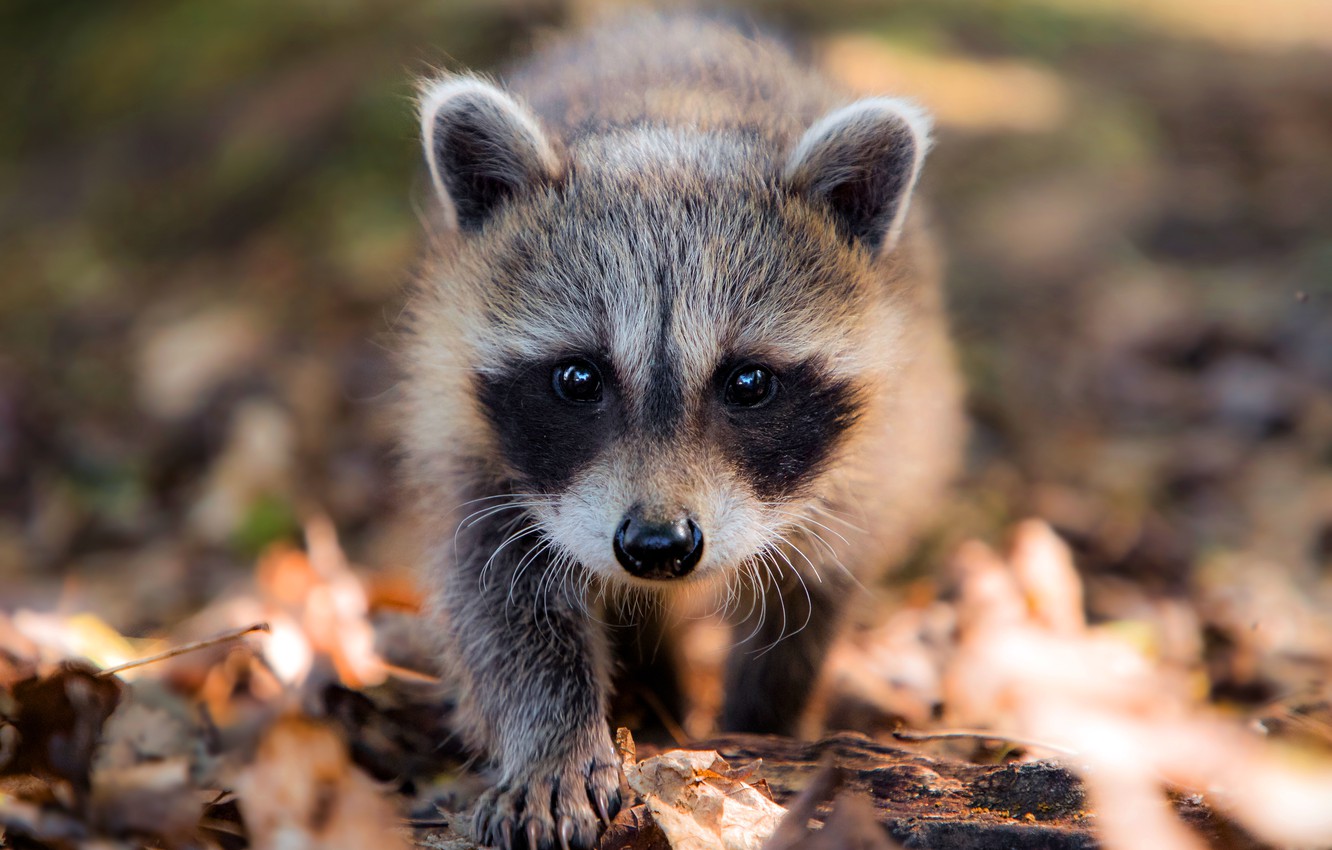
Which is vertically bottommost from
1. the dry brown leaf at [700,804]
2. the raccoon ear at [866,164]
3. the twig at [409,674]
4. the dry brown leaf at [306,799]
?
the twig at [409,674]

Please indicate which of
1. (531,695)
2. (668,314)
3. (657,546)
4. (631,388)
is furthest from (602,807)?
(668,314)

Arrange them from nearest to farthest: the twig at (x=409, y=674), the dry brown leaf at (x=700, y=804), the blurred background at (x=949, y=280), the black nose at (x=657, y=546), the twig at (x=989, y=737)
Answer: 1. the dry brown leaf at (x=700, y=804)
2. the black nose at (x=657, y=546)
3. the twig at (x=989, y=737)
4. the twig at (x=409, y=674)
5. the blurred background at (x=949, y=280)

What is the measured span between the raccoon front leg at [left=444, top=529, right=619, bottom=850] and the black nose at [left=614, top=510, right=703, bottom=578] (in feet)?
1.74

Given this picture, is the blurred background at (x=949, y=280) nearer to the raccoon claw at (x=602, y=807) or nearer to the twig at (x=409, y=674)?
the twig at (x=409, y=674)

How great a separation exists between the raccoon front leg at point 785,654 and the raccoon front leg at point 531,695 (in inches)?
29.2

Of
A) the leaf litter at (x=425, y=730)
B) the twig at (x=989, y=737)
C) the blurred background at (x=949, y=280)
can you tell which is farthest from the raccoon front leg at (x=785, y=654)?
the blurred background at (x=949, y=280)

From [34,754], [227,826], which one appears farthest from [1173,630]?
[34,754]

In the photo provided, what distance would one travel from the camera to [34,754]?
9.01 feet

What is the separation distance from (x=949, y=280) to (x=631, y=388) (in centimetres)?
479

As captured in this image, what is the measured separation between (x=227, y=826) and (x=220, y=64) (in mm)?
8568

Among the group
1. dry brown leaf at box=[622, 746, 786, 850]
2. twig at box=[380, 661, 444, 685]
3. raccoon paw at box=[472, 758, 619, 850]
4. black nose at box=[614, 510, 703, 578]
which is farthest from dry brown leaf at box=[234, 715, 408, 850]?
twig at box=[380, 661, 444, 685]

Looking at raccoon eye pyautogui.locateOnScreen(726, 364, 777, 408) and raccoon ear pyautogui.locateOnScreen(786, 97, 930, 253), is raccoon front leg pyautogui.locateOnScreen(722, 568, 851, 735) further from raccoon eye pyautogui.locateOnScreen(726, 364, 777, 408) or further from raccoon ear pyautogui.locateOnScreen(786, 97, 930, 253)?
raccoon ear pyautogui.locateOnScreen(786, 97, 930, 253)

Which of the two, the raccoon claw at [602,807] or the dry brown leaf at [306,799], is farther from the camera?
the raccoon claw at [602,807]

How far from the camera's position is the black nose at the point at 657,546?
9.90 ft
